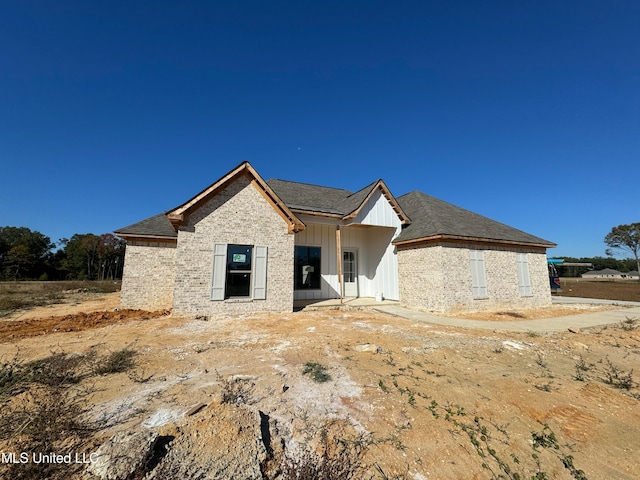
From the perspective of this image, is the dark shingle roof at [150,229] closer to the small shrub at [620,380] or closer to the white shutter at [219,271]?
the white shutter at [219,271]

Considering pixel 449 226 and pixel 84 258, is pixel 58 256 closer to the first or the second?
pixel 84 258

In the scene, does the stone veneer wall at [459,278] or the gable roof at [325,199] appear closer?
the stone veneer wall at [459,278]

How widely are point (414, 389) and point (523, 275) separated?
12318 millimetres

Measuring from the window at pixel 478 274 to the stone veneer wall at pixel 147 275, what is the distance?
13310mm

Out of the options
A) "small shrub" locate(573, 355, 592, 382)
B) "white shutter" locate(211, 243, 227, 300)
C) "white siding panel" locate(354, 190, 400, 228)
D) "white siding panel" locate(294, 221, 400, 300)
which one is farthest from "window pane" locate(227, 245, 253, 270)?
"small shrub" locate(573, 355, 592, 382)

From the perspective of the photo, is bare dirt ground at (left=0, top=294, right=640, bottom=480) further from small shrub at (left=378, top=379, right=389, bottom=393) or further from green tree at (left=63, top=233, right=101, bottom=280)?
green tree at (left=63, top=233, right=101, bottom=280)

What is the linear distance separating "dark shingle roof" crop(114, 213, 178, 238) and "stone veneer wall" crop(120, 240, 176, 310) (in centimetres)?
45

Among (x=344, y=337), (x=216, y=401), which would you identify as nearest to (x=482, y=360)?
(x=344, y=337)

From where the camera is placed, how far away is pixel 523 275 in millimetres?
12906

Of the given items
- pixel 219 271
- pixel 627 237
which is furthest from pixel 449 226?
pixel 627 237

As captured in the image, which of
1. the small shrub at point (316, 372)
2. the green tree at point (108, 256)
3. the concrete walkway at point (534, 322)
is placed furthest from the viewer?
the green tree at point (108, 256)

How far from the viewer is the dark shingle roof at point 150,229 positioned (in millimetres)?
11500

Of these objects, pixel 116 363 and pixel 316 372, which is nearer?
pixel 316 372

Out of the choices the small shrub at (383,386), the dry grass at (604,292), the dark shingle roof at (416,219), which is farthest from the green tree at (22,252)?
the dry grass at (604,292)
